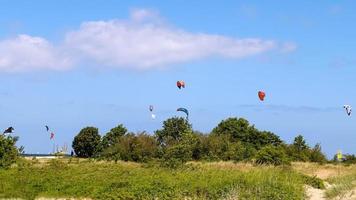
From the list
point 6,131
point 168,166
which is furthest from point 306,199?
point 6,131

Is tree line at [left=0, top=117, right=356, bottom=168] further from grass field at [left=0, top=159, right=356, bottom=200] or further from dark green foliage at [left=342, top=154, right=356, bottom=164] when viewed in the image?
grass field at [left=0, top=159, right=356, bottom=200]

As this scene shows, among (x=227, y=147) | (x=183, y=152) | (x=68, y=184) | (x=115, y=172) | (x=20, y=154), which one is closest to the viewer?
(x=68, y=184)

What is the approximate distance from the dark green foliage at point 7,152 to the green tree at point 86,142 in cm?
2528

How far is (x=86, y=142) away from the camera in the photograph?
200ft

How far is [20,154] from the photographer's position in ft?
117

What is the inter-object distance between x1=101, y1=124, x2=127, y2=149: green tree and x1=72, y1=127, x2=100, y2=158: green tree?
1.22 metres

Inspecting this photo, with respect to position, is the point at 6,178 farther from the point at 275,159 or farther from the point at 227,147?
the point at 227,147

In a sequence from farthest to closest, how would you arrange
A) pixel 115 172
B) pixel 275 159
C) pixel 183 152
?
pixel 183 152 < pixel 275 159 < pixel 115 172

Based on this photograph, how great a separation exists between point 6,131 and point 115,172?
13.9 meters

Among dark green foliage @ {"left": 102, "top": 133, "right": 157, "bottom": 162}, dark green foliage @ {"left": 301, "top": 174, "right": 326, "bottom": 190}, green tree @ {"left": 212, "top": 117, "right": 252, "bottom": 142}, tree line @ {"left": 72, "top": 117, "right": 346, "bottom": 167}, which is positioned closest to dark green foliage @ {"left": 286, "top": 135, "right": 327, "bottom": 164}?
tree line @ {"left": 72, "top": 117, "right": 346, "bottom": 167}

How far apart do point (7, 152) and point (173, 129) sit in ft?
88.2

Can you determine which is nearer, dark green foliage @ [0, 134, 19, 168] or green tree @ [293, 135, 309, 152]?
dark green foliage @ [0, 134, 19, 168]

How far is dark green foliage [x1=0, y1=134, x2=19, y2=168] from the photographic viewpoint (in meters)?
32.4

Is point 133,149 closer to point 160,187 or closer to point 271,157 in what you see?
point 271,157
